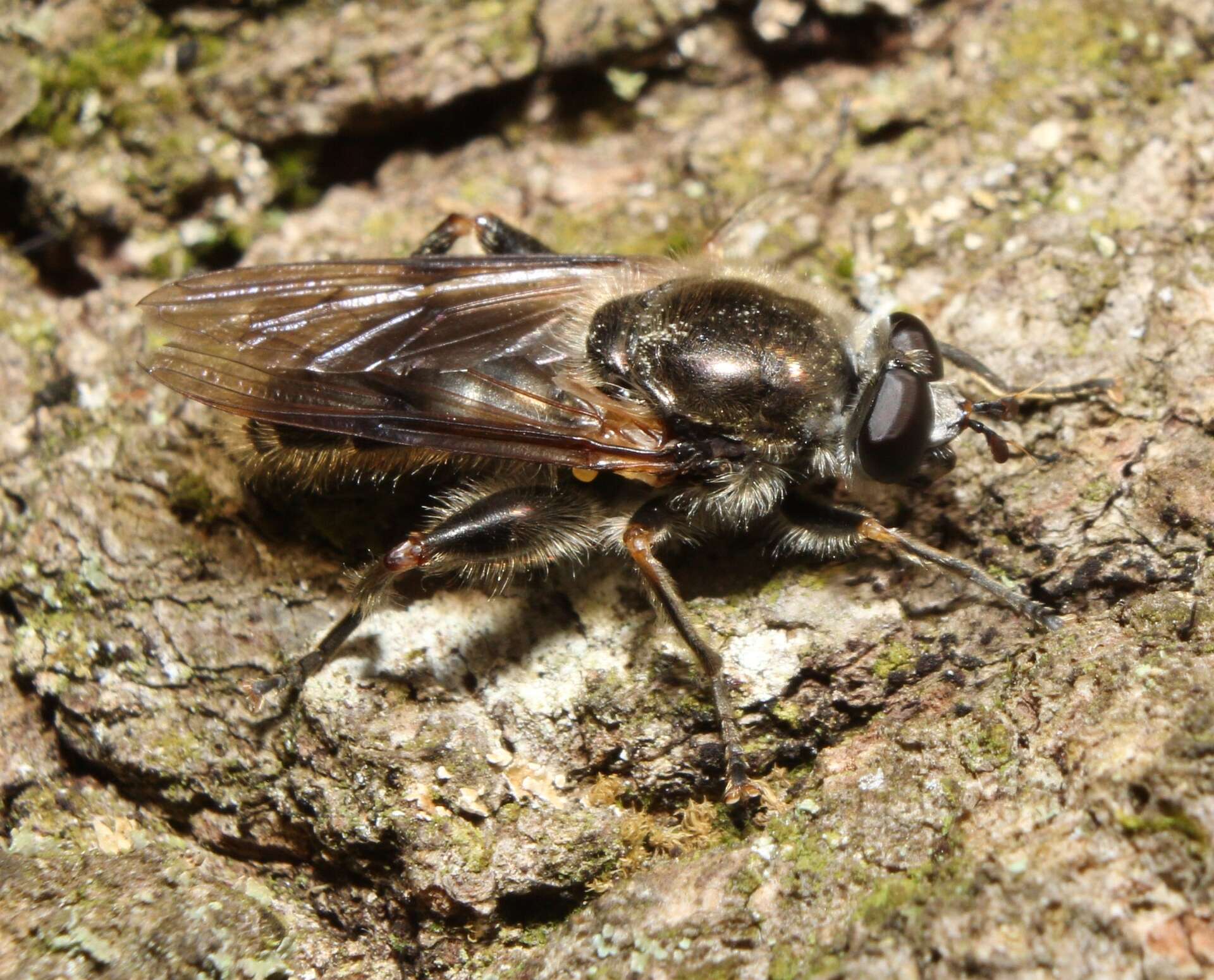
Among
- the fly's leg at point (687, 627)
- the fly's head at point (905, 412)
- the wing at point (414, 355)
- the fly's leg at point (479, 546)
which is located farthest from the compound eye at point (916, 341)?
the fly's leg at point (479, 546)

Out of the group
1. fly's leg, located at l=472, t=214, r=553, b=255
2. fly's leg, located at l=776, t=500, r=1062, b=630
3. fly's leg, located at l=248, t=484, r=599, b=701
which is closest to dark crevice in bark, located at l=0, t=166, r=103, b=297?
fly's leg, located at l=472, t=214, r=553, b=255

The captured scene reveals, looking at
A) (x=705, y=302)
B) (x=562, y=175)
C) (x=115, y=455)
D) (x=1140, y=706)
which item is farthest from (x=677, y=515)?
(x=115, y=455)

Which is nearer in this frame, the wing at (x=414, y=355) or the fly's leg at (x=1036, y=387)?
the wing at (x=414, y=355)

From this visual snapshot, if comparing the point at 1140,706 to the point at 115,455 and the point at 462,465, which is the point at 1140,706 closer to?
the point at 462,465

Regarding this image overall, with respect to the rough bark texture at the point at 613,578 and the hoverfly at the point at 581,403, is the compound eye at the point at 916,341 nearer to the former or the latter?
the hoverfly at the point at 581,403

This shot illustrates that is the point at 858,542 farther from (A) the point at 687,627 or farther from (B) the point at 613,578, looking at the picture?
(B) the point at 613,578

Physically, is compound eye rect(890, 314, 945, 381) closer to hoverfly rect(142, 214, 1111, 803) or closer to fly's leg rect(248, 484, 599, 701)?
hoverfly rect(142, 214, 1111, 803)

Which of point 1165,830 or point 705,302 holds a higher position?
point 705,302
